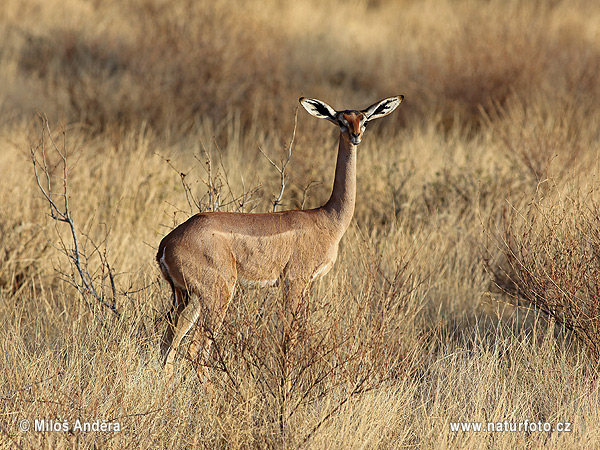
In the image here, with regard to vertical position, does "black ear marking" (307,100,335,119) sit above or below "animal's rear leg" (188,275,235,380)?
above

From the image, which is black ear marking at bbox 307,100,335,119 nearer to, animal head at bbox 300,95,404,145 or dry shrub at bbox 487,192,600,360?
animal head at bbox 300,95,404,145

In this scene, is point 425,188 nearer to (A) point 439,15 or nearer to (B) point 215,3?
(B) point 215,3

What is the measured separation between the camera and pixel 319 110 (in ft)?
13.5

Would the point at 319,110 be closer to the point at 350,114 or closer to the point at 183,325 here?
the point at 350,114

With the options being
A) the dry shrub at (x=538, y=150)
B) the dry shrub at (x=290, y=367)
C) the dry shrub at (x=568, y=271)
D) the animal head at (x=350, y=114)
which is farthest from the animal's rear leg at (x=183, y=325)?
the dry shrub at (x=538, y=150)

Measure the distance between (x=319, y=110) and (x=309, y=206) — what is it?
333 centimetres

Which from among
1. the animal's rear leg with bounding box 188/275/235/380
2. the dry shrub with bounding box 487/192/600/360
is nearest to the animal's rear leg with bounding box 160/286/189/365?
the animal's rear leg with bounding box 188/275/235/380

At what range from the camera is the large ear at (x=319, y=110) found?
4.03m

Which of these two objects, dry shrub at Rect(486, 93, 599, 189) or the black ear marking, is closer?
the black ear marking

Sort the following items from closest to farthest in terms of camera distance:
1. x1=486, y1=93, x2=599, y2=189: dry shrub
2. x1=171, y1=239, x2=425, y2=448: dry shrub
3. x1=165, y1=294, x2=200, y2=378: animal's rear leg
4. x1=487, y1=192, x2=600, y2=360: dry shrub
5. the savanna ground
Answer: x1=171, y1=239, x2=425, y2=448: dry shrub < the savanna ground < x1=165, y1=294, x2=200, y2=378: animal's rear leg < x1=487, y1=192, x2=600, y2=360: dry shrub < x1=486, y1=93, x2=599, y2=189: dry shrub

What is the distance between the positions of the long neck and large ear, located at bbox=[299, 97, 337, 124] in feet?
0.53

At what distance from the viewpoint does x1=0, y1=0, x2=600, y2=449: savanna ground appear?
3.69 metres

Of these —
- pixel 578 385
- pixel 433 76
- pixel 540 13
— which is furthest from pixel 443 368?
pixel 540 13

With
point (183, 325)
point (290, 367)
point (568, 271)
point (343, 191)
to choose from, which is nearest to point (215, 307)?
point (183, 325)
